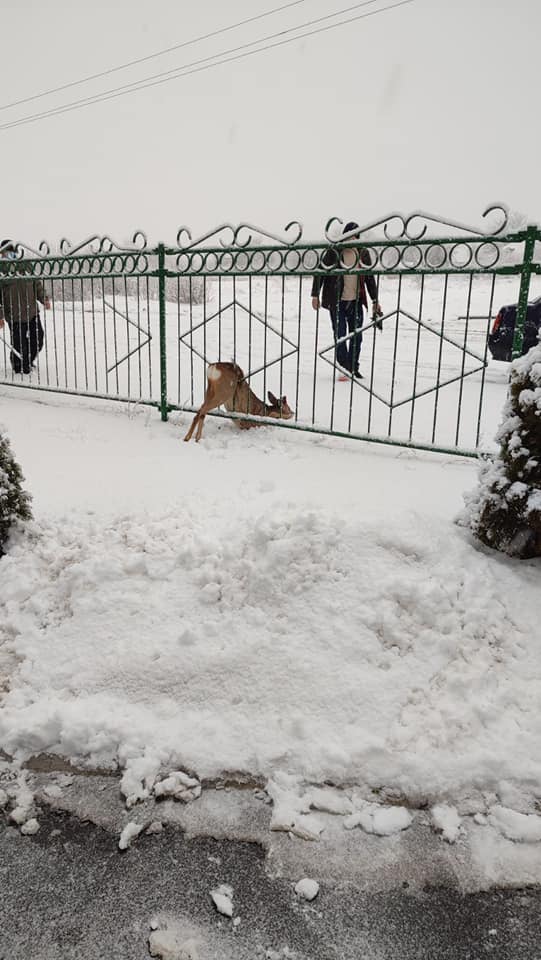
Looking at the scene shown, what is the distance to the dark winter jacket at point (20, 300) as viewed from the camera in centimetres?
851

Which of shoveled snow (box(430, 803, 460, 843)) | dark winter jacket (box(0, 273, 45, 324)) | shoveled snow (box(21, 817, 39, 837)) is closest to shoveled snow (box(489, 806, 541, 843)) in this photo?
shoveled snow (box(430, 803, 460, 843))

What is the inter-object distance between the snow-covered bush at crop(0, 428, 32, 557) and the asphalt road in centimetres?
188

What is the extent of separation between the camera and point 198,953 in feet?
5.46

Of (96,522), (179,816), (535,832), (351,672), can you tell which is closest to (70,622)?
(96,522)

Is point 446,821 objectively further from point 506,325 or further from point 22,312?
point 506,325

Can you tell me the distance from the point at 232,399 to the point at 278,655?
11.4 ft

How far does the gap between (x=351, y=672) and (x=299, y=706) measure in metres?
0.27

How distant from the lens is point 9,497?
3.59m

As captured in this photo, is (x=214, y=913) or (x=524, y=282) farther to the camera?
(x=524, y=282)

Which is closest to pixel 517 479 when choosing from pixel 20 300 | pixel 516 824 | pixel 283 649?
pixel 283 649

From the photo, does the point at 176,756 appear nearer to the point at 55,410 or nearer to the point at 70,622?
the point at 70,622

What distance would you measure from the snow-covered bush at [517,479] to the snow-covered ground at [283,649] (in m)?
0.13

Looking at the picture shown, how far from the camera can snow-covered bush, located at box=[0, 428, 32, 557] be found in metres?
3.54

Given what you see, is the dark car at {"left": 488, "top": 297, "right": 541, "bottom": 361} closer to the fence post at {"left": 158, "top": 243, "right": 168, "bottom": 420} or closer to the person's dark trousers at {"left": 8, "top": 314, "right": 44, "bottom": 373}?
the fence post at {"left": 158, "top": 243, "right": 168, "bottom": 420}
